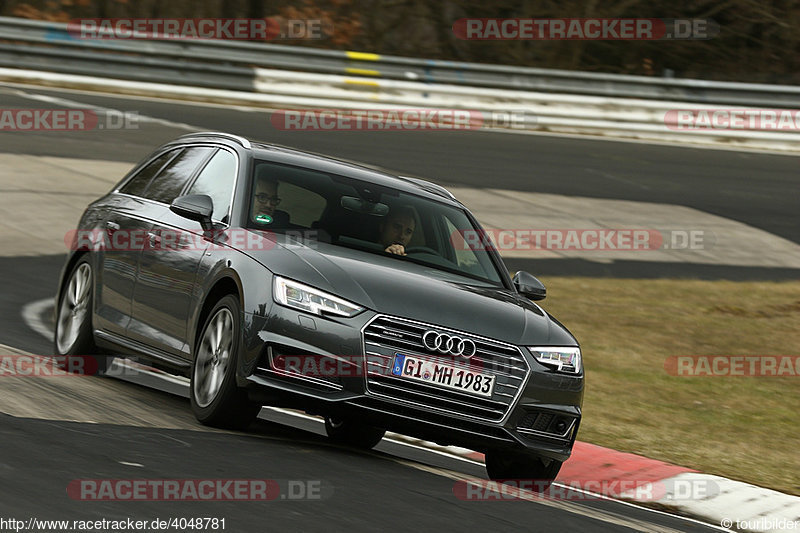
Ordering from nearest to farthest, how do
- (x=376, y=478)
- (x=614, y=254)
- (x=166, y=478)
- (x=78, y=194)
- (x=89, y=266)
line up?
(x=166, y=478) < (x=376, y=478) < (x=89, y=266) < (x=78, y=194) < (x=614, y=254)

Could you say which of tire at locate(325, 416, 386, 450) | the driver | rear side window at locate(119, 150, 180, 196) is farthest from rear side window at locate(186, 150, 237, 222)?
tire at locate(325, 416, 386, 450)

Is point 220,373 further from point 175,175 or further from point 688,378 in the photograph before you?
point 688,378

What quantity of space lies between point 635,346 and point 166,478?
8073 mm

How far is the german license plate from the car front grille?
20mm

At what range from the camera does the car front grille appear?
6.67 meters

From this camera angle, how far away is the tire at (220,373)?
6.86 meters

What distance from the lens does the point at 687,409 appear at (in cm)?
1077

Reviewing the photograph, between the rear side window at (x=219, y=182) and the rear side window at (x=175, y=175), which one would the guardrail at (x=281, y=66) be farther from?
the rear side window at (x=219, y=182)

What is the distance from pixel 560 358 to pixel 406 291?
3.10ft

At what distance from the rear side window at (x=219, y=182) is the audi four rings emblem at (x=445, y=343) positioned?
5.39ft

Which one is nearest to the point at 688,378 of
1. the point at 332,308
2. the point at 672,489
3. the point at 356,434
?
the point at 672,489

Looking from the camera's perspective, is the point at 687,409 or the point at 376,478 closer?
the point at 376,478

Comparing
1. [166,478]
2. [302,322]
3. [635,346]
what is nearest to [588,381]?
[635,346]

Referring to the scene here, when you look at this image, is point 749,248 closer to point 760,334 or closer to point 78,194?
point 760,334
